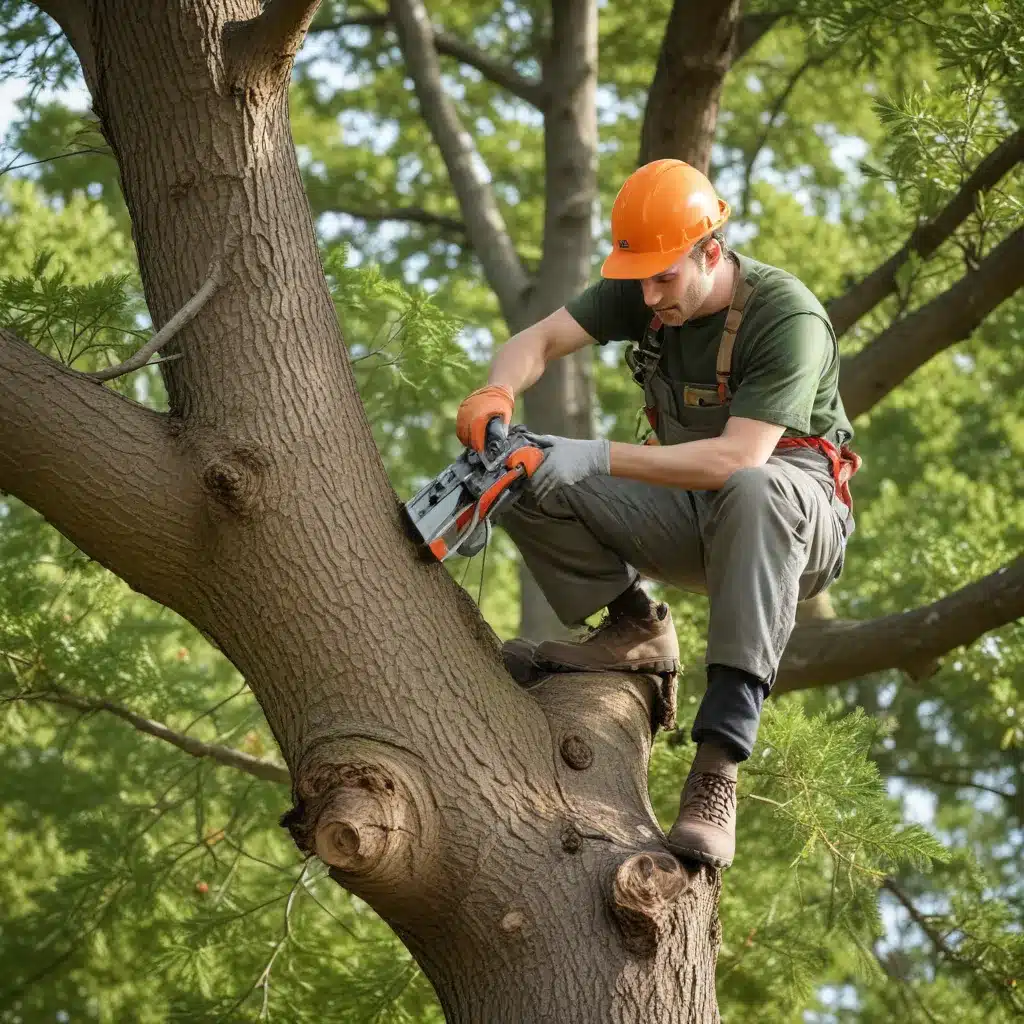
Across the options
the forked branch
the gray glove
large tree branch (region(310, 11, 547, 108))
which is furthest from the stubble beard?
large tree branch (region(310, 11, 547, 108))

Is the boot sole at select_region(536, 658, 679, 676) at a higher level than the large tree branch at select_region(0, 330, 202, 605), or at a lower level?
higher

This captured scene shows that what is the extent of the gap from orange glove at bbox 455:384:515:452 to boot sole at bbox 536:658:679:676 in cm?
62

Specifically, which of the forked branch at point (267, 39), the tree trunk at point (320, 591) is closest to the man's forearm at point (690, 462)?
the tree trunk at point (320, 591)

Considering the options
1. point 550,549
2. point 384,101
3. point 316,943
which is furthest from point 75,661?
point 384,101

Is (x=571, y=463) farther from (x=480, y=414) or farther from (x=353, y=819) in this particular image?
(x=353, y=819)

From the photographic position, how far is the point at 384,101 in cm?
1019

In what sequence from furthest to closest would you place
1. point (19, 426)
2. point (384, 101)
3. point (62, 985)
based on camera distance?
point (62, 985)
point (384, 101)
point (19, 426)

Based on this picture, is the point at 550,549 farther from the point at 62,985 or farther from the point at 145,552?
the point at 62,985

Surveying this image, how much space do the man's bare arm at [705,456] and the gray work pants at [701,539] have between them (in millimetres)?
52

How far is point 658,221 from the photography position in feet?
11.2

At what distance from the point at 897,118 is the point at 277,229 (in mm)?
2377

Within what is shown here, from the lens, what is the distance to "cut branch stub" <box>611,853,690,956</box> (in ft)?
8.83

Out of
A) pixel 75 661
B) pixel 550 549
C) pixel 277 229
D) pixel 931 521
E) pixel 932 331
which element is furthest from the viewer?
pixel 931 521

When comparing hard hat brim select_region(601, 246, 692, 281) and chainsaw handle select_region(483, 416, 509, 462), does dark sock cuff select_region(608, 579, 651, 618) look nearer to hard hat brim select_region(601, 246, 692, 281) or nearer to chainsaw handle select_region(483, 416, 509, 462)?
chainsaw handle select_region(483, 416, 509, 462)
